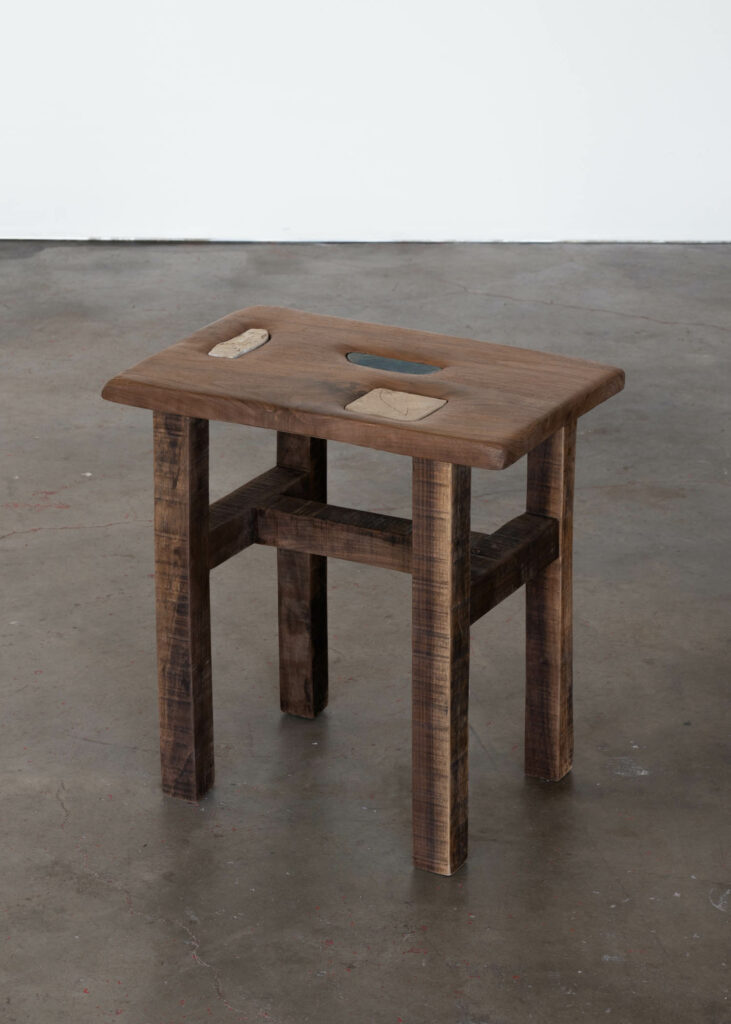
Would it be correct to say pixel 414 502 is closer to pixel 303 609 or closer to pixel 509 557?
pixel 509 557

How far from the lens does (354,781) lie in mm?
2678

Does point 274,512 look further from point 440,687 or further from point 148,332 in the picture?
point 148,332

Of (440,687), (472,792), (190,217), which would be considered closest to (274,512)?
(440,687)

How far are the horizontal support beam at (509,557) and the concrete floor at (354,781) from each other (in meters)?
0.41

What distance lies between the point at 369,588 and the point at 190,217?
3316 millimetres

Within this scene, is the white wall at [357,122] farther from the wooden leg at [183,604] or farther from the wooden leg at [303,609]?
the wooden leg at [183,604]

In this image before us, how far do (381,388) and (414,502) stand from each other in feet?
0.67

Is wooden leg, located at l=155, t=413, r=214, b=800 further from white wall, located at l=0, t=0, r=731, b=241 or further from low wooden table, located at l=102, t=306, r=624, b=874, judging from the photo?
white wall, located at l=0, t=0, r=731, b=241

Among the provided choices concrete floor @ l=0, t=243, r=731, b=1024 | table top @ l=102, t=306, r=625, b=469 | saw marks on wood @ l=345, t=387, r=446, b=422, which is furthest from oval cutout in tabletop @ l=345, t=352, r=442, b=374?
concrete floor @ l=0, t=243, r=731, b=1024

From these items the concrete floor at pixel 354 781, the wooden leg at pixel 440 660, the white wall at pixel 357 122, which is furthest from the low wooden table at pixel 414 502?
the white wall at pixel 357 122

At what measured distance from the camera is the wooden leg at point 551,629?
2479 mm

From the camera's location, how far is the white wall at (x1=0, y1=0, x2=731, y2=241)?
20.1 feet

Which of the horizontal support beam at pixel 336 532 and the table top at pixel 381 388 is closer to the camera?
the table top at pixel 381 388

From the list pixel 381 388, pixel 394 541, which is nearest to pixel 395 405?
pixel 381 388
